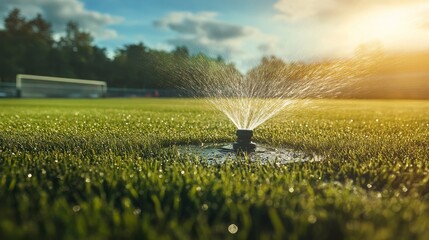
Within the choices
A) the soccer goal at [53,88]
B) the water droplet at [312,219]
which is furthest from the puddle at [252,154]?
the soccer goal at [53,88]

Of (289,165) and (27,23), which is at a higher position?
(27,23)

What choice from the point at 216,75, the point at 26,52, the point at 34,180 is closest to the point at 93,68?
the point at 26,52

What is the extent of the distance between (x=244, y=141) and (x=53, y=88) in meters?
40.1

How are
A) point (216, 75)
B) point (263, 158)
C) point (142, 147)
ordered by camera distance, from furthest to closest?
1. point (216, 75)
2. point (142, 147)
3. point (263, 158)

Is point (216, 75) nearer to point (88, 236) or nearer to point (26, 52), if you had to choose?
point (88, 236)

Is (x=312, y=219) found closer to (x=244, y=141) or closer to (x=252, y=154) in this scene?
(x=252, y=154)

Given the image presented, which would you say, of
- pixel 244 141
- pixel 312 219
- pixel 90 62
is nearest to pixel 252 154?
pixel 244 141

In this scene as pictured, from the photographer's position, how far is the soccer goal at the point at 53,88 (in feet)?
122

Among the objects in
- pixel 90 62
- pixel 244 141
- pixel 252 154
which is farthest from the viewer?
pixel 90 62

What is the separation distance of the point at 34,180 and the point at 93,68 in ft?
207

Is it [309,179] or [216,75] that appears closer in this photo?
[309,179]

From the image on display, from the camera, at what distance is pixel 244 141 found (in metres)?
4.36

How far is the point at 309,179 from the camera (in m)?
3.00

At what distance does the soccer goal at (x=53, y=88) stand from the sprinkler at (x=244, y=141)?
34.6 m
